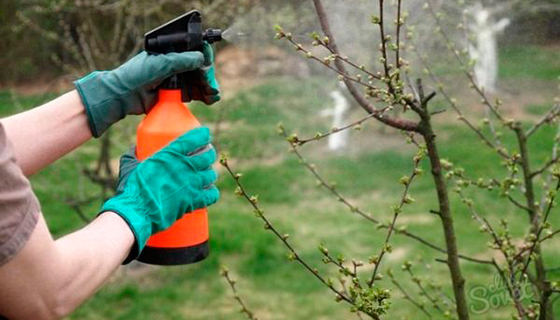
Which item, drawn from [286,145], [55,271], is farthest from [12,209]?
[286,145]

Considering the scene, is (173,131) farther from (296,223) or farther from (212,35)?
(296,223)

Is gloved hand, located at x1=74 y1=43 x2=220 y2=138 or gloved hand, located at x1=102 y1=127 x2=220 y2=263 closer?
gloved hand, located at x1=102 y1=127 x2=220 y2=263

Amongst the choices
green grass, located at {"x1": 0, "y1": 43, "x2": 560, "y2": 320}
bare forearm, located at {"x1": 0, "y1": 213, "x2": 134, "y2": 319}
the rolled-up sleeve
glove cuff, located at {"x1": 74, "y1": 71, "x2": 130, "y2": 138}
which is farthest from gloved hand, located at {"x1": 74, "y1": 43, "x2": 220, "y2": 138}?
green grass, located at {"x1": 0, "y1": 43, "x2": 560, "y2": 320}

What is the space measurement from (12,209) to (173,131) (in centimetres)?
65

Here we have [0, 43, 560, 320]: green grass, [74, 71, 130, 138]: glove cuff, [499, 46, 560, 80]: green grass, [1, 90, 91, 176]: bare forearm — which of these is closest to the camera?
[1, 90, 91, 176]: bare forearm

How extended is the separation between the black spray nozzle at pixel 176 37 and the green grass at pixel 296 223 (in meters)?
1.63

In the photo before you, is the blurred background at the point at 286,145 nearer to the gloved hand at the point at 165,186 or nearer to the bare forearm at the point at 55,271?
the gloved hand at the point at 165,186

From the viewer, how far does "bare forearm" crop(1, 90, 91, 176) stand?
1.69 m

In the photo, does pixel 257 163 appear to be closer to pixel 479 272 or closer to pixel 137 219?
pixel 479 272

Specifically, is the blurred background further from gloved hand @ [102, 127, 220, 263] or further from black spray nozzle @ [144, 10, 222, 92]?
gloved hand @ [102, 127, 220, 263]

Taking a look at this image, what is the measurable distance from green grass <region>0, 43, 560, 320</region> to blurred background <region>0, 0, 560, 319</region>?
0.01m

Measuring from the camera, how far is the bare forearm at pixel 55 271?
1288 mm

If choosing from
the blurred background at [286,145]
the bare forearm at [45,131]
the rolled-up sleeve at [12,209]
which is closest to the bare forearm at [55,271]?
the rolled-up sleeve at [12,209]

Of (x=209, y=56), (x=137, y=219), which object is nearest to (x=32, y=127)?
(x=137, y=219)
